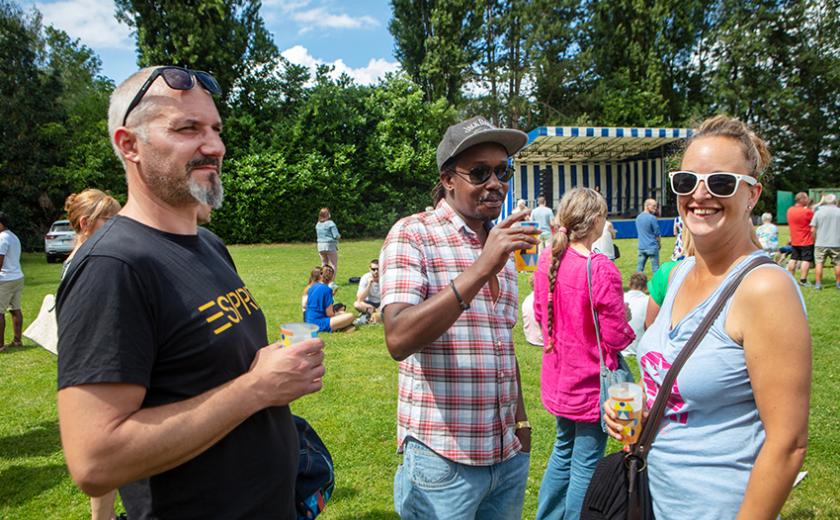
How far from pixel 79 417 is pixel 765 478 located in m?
1.86

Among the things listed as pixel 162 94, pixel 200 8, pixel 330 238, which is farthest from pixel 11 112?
pixel 162 94

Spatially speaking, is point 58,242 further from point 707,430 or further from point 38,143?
point 707,430

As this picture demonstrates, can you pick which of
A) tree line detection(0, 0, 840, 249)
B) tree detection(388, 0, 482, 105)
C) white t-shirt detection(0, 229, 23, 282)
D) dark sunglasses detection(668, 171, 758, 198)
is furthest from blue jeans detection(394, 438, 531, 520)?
tree detection(388, 0, 482, 105)

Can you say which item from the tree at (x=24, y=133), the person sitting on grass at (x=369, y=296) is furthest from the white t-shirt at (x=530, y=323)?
the tree at (x=24, y=133)

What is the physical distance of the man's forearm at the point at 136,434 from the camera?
4.27 ft

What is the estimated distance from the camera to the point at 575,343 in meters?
3.35

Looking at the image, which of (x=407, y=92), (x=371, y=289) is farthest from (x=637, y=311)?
(x=407, y=92)

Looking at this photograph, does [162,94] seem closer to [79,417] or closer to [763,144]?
[79,417]

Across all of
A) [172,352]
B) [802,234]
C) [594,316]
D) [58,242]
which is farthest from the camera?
[58,242]

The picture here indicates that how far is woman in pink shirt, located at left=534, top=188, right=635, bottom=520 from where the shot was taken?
10.6 ft

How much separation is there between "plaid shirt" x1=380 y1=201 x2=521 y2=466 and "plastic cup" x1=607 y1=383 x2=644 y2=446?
1.45 feet

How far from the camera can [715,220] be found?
1.86 meters

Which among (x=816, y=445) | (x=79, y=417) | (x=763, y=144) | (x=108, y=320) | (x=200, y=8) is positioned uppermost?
(x=200, y=8)

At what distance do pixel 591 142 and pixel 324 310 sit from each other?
21.2 meters
